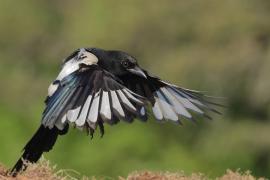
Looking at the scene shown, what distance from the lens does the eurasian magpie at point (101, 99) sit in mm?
5129

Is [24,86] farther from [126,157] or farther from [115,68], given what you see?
[115,68]

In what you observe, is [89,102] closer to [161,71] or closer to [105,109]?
[105,109]

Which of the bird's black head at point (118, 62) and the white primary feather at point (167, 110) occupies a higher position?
the bird's black head at point (118, 62)

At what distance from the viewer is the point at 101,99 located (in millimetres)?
5254

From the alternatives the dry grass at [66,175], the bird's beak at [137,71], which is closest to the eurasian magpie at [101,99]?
the bird's beak at [137,71]

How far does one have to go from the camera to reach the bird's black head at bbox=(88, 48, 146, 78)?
19.7 ft

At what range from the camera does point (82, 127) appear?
16.5 ft

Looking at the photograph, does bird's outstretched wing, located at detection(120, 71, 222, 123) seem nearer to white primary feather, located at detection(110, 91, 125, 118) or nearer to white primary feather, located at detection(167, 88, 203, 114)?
white primary feather, located at detection(167, 88, 203, 114)

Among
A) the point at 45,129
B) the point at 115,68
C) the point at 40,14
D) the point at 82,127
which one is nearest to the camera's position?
the point at 82,127

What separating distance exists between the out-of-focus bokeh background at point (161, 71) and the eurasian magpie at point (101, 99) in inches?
332

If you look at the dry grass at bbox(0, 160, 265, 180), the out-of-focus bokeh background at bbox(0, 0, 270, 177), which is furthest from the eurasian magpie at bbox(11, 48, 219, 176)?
the out-of-focus bokeh background at bbox(0, 0, 270, 177)

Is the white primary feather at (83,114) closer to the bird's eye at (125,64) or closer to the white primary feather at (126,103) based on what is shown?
the white primary feather at (126,103)

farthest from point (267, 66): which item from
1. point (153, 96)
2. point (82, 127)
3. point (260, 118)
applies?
point (82, 127)

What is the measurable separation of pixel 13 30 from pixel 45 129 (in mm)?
12386
